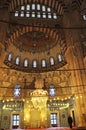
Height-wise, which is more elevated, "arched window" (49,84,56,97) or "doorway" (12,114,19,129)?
"arched window" (49,84,56,97)

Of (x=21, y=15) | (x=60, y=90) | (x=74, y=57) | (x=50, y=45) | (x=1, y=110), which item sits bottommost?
(x=1, y=110)

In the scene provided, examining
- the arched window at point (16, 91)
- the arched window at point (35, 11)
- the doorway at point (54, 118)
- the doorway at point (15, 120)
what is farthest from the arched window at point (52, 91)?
the arched window at point (35, 11)

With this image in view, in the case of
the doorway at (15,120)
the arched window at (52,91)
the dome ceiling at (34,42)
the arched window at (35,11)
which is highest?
the arched window at (35,11)

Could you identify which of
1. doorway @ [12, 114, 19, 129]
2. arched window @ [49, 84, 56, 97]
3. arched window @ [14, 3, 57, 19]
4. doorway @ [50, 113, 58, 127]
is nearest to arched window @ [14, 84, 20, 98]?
doorway @ [12, 114, 19, 129]

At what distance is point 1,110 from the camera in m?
21.1

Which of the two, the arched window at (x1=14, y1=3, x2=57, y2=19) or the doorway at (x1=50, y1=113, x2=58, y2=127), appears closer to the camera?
the arched window at (x1=14, y1=3, x2=57, y2=19)

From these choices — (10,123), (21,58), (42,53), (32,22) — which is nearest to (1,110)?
(10,123)

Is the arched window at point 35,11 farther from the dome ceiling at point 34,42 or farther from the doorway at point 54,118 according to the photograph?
the doorway at point 54,118

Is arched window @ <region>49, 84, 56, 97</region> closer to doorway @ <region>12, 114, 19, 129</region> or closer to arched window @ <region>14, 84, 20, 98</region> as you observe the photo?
arched window @ <region>14, 84, 20, 98</region>

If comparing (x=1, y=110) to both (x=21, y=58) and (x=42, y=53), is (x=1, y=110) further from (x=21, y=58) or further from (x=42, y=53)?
(x=42, y=53)

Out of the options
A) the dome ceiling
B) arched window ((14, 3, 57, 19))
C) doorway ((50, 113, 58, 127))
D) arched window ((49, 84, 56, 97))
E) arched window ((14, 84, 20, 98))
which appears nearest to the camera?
arched window ((14, 3, 57, 19))

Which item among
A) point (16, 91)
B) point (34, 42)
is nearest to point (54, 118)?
point (16, 91)

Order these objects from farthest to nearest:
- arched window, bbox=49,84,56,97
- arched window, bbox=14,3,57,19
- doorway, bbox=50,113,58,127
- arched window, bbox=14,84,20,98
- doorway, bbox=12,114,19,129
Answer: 1. arched window, bbox=49,84,56,97
2. arched window, bbox=14,84,20,98
3. doorway, bbox=50,113,58,127
4. doorway, bbox=12,114,19,129
5. arched window, bbox=14,3,57,19

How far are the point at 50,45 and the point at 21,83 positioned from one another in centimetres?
646
